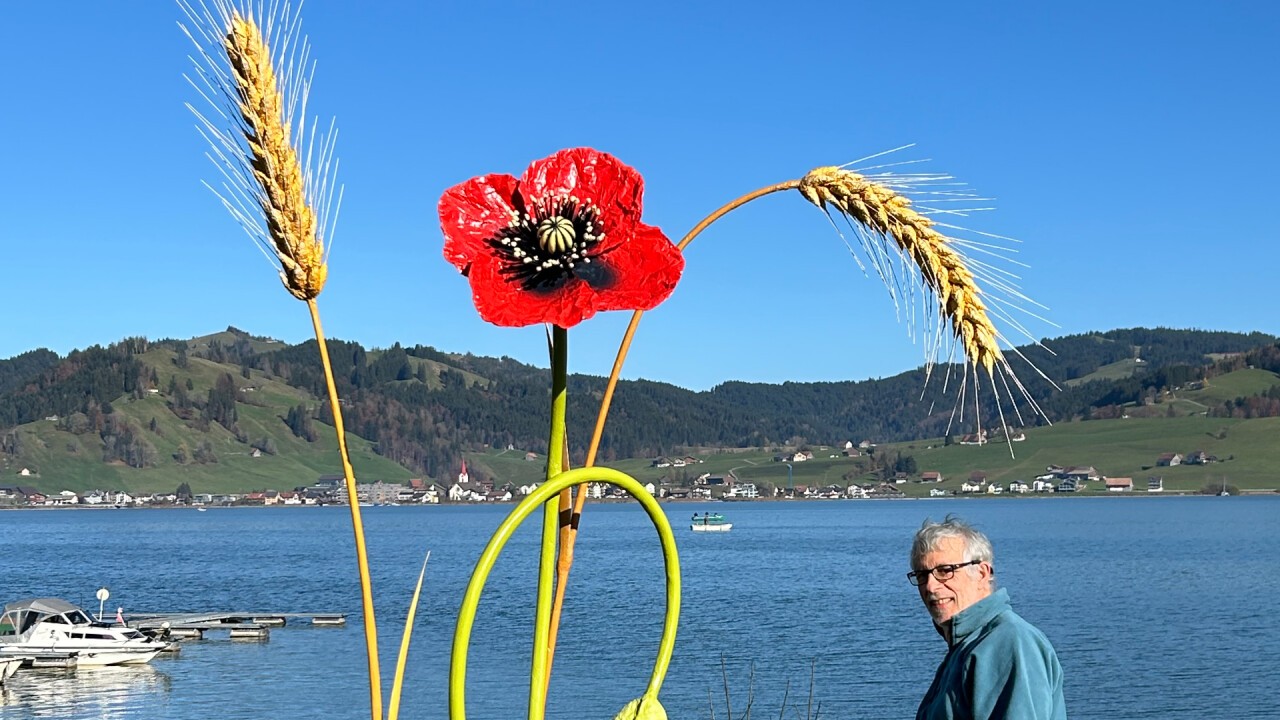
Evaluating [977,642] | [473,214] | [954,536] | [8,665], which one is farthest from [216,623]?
[473,214]

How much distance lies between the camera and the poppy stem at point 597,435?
7.64 feet

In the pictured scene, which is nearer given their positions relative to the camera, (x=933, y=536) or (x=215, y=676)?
(x=933, y=536)

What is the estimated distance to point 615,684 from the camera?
174 ft

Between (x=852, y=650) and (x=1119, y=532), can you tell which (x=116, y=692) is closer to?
(x=852, y=650)

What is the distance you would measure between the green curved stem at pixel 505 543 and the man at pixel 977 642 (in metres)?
1.36

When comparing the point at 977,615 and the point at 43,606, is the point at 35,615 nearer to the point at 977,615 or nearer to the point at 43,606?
the point at 43,606

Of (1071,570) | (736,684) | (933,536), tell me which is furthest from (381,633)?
(933,536)

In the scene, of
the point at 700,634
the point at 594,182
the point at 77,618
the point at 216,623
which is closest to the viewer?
the point at 594,182

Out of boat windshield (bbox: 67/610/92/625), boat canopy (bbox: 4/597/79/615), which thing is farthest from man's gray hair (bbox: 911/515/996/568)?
boat windshield (bbox: 67/610/92/625)

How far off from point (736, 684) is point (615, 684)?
6.83 m

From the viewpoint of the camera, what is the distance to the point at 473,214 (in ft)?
7.63

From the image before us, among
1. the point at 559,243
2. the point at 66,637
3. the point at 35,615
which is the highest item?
the point at 559,243

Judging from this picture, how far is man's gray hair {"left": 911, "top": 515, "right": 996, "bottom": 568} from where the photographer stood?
11.8ft

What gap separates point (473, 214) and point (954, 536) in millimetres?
1848
